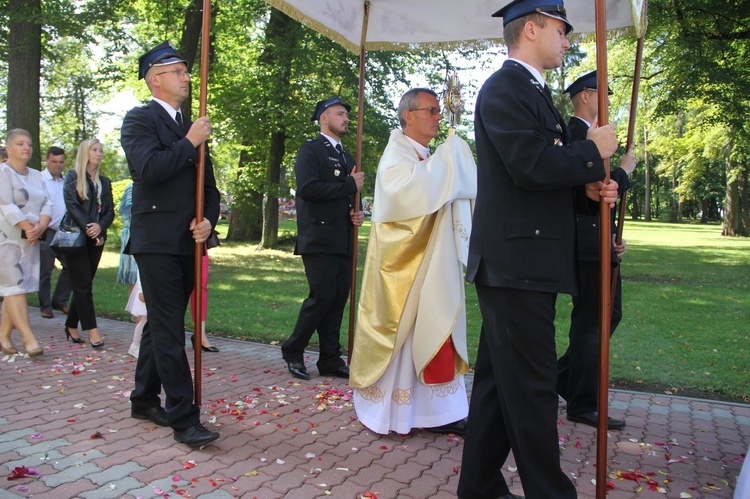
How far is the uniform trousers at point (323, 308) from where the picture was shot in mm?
5824

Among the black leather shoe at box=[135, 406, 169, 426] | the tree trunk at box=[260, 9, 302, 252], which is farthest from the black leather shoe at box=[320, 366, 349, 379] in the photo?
the tree trunk at box=[260, 9, 302, 252]

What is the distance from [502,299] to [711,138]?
92.9 ft

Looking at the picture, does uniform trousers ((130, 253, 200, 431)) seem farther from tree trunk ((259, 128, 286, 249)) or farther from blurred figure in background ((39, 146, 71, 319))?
tree trunk ((259, 128, 286, 249))

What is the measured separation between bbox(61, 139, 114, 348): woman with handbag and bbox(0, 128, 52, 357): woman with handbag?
31cm

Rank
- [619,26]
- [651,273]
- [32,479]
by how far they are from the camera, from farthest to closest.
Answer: [651,273] < [619,26] < [32,479]

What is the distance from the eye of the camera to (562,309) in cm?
1025

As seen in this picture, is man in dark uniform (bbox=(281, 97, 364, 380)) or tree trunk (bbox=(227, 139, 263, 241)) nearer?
man in dark uniform (bbox=(281, 97, 364, 380))

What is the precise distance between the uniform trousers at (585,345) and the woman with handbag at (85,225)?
16.5ft

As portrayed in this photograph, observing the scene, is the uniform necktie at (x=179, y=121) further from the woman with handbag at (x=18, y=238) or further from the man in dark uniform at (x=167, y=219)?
the woman with handbag at (x=18, y=238)

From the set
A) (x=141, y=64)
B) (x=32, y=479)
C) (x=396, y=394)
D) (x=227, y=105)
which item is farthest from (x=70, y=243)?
(x=227, y=105)

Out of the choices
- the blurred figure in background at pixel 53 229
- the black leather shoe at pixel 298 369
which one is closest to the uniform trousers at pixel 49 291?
the blurred figure in background at pixel 53 229

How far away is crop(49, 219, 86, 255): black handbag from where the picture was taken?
6918 millimetres

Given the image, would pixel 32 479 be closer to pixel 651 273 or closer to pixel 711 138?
pixel 651 273

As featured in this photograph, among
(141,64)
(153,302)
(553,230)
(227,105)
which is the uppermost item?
(227,105)
